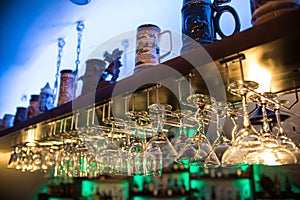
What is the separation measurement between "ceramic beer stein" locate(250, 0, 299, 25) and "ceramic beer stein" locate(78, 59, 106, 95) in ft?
2.13

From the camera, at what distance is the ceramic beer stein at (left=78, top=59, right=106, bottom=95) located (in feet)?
3.68

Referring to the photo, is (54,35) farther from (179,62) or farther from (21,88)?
(179,62)

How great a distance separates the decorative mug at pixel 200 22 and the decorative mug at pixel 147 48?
0.10m

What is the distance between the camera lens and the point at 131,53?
1512 mm

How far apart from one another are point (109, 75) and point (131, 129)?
242 millimetres

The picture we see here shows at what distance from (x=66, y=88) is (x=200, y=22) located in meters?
0.75

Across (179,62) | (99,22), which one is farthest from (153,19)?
(179,62)

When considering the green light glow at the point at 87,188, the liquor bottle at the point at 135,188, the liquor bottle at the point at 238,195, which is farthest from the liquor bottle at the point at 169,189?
the green light glow at the point at 87,188

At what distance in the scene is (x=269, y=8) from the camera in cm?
Result: 60

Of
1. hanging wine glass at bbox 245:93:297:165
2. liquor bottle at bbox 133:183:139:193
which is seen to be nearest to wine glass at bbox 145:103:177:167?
hanging wine glass at bbox 245:93:297:165

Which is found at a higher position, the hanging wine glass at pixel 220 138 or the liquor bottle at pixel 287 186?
the hanging wine glass at pixel 220 138

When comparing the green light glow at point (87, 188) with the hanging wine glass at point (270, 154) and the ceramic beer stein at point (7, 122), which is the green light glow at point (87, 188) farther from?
the hanging wine glass at point (270, 154)

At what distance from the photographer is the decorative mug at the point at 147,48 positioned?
902mm

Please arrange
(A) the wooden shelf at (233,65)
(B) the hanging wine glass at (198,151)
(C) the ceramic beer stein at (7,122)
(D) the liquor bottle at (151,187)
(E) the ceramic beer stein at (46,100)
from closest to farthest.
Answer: (A) the wooden shelf at (233,65)
(B) the hanging wine glass at (198,151)
(E) the ceramic beer stein at (46,100)
(C) the ceramic beer stein at (7,122)
(D) the liquor bottle at (151,187)
